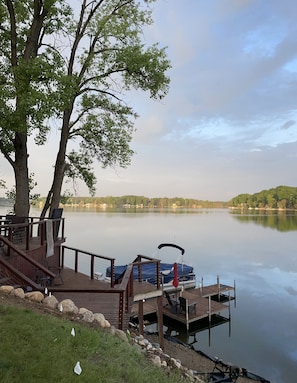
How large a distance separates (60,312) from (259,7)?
20.6 m

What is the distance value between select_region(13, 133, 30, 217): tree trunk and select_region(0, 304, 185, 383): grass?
8.13 meters

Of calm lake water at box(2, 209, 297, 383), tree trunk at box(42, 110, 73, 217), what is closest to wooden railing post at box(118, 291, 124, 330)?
tree trunk at box(42, 110, 73, 217)

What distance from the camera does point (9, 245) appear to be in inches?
299

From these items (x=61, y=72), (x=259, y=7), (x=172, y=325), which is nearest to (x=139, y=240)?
(x=172, y=325)

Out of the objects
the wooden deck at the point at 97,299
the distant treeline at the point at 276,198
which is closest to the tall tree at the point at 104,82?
the wooden deck at the point at 97,299

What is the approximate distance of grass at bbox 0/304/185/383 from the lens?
320cm

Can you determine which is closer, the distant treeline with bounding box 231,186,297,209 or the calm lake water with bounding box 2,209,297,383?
the calm lake water with bounding box 2,209,297,383

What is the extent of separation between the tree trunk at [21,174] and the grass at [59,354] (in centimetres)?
813

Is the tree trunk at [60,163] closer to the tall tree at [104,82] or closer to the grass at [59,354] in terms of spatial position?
the tall tree at [104,82]

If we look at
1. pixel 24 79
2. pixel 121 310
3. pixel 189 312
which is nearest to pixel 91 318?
pixel 121 310

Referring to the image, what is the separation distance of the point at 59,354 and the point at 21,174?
9.87 metres

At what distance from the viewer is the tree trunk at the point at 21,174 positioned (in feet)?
40.3

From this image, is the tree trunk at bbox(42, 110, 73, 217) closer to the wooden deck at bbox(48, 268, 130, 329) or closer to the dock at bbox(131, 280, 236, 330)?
the dock at bbox(131, 280, 236, 330)

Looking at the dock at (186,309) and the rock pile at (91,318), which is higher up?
the rock pile at (91,318)
